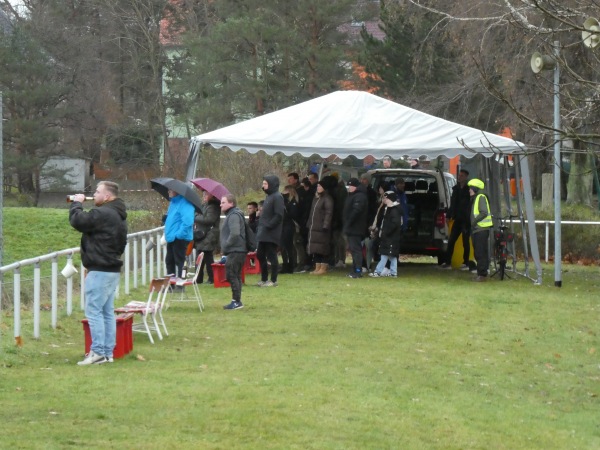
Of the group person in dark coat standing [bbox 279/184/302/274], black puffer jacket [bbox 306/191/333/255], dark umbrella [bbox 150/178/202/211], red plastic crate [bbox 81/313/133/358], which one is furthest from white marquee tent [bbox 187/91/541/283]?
red plastic crate [bbox 81/313/133/358]

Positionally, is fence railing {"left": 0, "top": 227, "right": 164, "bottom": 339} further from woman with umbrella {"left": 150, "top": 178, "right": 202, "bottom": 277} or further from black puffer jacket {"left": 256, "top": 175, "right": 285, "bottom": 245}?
black puffer jacket {"left": 256, "top": 175, "right": 285, "bottom": 245}

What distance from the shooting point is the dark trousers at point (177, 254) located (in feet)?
62.4

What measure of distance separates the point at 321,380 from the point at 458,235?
13.4 m

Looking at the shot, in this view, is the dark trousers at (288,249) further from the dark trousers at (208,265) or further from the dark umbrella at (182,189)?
the dark umbrella at (182,189)

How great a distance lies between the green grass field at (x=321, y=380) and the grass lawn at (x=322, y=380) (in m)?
0.02

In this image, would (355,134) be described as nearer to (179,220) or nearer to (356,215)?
(356,215)

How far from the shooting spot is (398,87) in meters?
40.6

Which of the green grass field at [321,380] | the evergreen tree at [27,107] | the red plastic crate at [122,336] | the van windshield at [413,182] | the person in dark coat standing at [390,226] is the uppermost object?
the evergreen tree at [27,107]

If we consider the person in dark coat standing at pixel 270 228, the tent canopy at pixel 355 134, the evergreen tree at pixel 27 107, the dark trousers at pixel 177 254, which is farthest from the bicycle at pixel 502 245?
the evergreen tree at pixel 27 107

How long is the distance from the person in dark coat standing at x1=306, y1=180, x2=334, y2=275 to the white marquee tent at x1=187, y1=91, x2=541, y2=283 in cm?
85

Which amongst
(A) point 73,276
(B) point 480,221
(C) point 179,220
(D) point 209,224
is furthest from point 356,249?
(A) point 73,276

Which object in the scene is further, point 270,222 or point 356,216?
point 356,216

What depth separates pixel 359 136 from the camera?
22344 mm

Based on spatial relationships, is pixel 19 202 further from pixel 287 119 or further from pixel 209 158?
pixel 287 119
